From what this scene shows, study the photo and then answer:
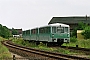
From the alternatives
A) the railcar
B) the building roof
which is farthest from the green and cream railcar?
the building roof

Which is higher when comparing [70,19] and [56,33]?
[70,19]

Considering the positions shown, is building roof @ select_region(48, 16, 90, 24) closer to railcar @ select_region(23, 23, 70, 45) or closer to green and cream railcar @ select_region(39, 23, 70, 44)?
railcar @ select_region(23, 23, 70, 45)

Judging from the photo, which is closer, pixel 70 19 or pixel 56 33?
pixel 56 33

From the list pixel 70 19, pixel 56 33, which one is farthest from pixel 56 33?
pixel 70 19

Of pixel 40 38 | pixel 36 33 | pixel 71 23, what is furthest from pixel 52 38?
pixel 71 23

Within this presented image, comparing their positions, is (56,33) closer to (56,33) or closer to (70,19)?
(56,33)

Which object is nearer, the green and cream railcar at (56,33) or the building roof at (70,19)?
the green and cream railcar at (56,33)

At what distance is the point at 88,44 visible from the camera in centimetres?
3597

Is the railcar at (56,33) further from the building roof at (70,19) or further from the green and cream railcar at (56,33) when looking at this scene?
the building roof at (70,19)

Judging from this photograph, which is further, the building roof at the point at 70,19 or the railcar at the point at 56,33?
the building roof at the point at 70,19

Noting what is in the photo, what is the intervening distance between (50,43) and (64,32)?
2006mm

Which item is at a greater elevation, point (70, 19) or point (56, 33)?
point (70, 19)

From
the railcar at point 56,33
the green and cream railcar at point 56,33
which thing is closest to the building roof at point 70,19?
the railcar at point 56,33

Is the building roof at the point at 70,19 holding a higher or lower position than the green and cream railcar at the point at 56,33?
higher
